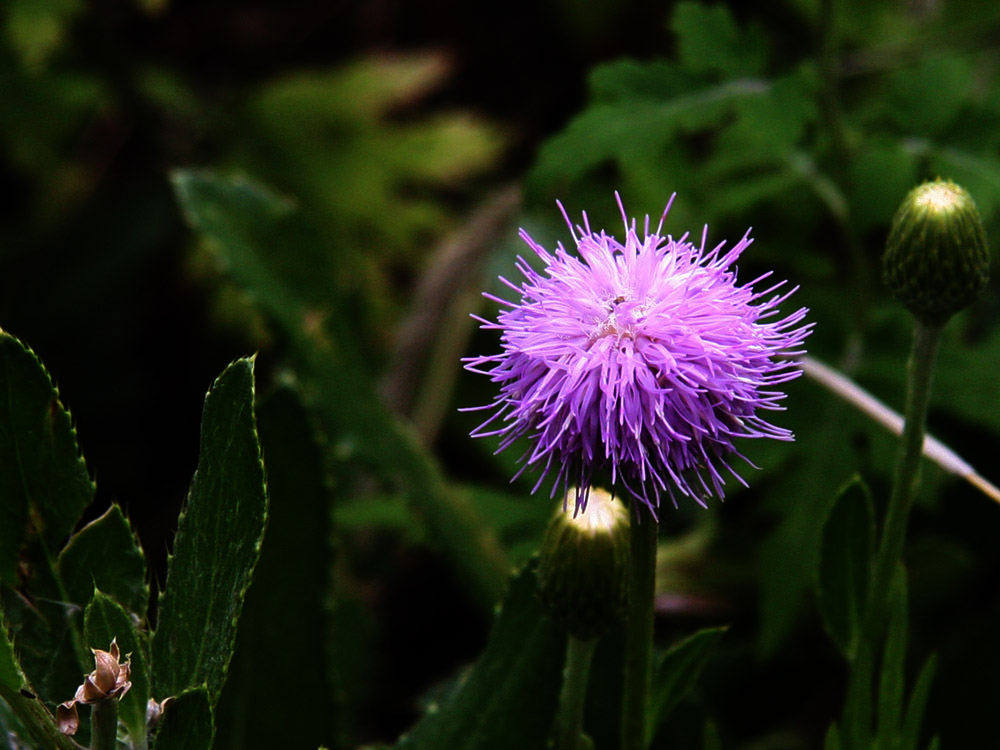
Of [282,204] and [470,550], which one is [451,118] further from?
[470,550]

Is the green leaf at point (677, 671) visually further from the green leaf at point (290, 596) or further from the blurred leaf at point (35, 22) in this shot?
the blurred leaf at point (35, 22)

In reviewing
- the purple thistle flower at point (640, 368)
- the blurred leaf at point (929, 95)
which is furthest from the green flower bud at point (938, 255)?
the blurred leaf at point (929, 95)

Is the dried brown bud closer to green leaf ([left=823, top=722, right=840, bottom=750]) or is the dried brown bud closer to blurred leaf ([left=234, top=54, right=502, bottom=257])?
green leaf ([left=823, top=722, right=840, bottom=750])

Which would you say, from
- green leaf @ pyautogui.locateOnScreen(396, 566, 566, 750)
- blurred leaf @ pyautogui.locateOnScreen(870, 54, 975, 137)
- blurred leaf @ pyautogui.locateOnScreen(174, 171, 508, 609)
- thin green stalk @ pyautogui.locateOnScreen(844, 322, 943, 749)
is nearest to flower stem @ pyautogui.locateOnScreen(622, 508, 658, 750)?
green leaf @ pyautogui.locateOnScreen(396, 566, 566, 750)

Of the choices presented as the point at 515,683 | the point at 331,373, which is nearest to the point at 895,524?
the point at 515,683

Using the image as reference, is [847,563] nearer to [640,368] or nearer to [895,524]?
[895,524]

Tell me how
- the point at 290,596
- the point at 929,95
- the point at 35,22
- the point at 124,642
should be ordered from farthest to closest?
the point at 35,22 < the point at 929,95 < the point at 290,596 < the point at 124,642
